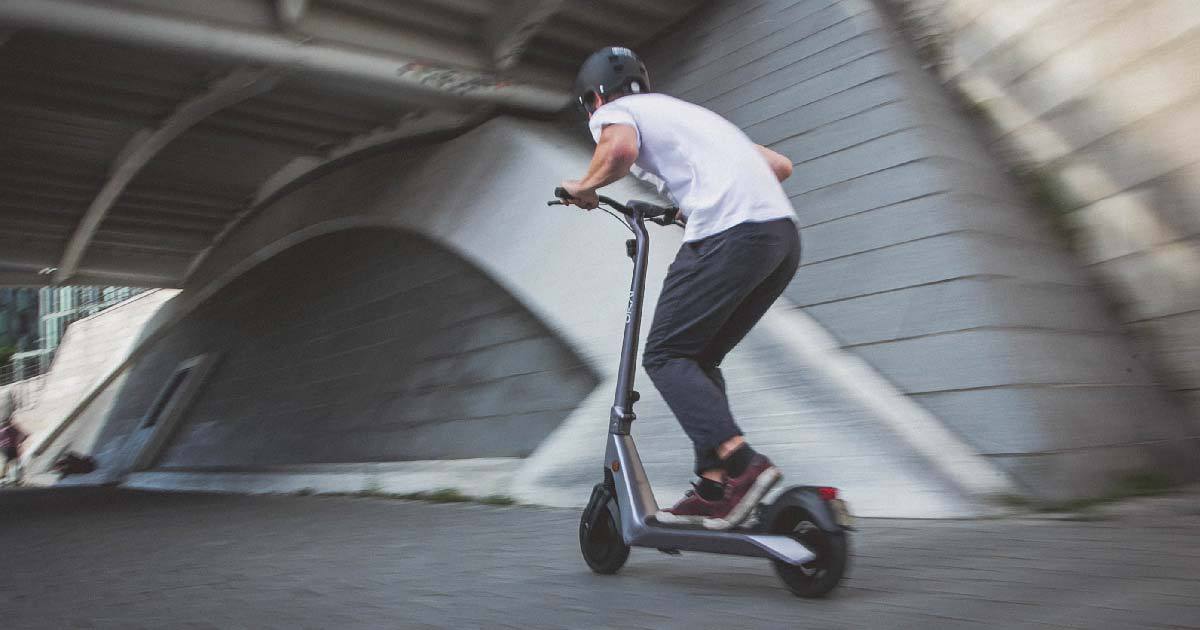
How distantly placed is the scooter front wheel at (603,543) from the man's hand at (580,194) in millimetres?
1163

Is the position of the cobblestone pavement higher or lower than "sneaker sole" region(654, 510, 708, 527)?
lower

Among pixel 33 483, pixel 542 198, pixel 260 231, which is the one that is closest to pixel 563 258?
pixel 542 198

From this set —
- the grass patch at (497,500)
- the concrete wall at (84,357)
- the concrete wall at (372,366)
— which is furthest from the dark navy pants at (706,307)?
the concrete wall at (84,357)

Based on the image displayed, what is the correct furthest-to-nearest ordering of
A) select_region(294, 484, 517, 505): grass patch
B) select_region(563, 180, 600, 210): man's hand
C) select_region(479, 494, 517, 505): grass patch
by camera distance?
select_region(294, 484, 517, 505): grass patch, select_region(479, 494, 517, 505): grass patch, select_region(563, 180, 600, 210): man's hand

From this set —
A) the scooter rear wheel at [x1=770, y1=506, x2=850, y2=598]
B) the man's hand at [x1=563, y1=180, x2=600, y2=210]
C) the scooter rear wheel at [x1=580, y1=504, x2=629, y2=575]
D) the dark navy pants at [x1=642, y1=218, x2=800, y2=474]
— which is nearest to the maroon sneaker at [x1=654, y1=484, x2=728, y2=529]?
the dark navy pants at [x1=642, y1=218, x2=800, y2=474]

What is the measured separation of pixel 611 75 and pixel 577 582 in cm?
193

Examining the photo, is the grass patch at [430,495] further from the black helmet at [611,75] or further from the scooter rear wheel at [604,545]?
the black helmet at [611,75]

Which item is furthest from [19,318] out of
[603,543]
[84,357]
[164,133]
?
[603,543]

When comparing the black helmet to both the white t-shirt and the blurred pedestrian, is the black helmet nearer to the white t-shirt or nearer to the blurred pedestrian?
the white t-shirt

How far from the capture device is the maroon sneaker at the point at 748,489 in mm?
3006

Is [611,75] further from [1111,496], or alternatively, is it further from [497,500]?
[497,500]

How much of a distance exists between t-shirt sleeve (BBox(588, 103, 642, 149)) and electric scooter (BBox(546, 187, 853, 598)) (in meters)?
0.27

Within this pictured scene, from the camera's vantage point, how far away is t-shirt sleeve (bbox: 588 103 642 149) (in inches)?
131

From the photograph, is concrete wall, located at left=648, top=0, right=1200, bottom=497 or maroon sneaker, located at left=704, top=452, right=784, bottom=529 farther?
concrete wall, located at left=648, top=0, right=1200, bottom=497
